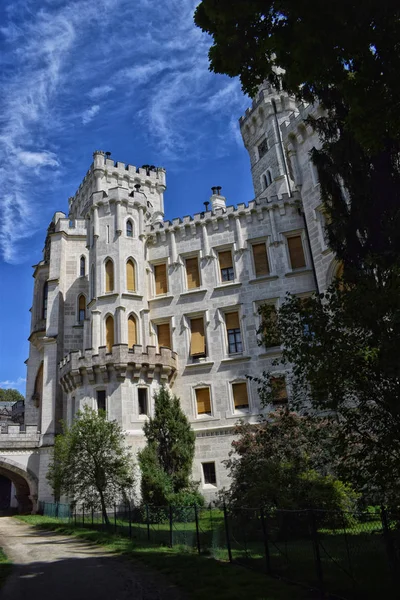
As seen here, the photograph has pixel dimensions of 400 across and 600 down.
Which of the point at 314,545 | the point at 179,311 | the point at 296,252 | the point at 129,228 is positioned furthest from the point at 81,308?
the point at 314,545

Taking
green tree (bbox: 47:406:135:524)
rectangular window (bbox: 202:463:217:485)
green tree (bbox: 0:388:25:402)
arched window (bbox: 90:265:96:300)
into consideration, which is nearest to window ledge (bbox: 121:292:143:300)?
arched window (bbox: 90:265:96:300)

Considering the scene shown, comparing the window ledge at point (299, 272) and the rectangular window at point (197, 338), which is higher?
the window ledge at point (299, 272)

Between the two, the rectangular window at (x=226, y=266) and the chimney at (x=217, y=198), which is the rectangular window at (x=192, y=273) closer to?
the rectangular window at (x=226, y=266)

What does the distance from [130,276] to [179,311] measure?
396cm

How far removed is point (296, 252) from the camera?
29.9 metres

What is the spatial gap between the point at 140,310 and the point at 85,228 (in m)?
10.8

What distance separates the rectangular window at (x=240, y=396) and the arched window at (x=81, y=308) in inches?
505

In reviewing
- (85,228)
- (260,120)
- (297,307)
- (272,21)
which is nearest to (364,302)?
(297,307)

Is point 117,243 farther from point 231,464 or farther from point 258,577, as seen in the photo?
point 258,577

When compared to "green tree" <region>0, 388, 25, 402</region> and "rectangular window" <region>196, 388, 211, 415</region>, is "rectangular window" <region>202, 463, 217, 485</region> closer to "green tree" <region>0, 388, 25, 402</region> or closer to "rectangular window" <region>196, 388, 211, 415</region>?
"rectangular window" <region>196, 388, 211, 415</region>

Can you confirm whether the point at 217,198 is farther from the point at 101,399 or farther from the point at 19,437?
A: the point at 19,437

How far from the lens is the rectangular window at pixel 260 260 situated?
30203mm

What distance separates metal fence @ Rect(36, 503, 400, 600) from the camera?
856 centimetres

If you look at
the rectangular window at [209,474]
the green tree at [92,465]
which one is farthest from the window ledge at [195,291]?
the green tree at [92,465]
